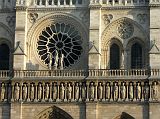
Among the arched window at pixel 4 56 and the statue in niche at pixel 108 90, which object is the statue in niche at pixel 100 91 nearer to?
the statue in niche at pixel 108 90

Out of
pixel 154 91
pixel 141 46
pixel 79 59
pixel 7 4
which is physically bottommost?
pixel 154 91

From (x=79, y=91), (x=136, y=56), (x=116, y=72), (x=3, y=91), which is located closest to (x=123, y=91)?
(x=116, y=72)

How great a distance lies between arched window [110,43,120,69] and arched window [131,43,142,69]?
88 centimetres

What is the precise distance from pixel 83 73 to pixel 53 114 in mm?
2899

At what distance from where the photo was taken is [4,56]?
130 ft

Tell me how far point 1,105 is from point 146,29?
31.1 ft

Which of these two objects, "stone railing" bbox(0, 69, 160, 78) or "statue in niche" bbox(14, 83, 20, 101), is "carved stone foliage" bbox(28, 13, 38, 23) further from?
"statue in niche" bbox(14, 83, 20, 101)

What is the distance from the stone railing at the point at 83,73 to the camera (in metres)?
37.1

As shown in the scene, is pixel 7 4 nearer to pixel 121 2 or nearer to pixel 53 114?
pixel 121 2

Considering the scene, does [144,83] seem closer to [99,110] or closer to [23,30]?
[99,110]

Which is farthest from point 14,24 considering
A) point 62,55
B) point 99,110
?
point 99,110

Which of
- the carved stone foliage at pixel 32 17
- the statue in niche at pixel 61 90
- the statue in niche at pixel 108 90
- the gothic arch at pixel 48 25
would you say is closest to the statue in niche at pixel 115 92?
the statue in niche at pixel 108 90

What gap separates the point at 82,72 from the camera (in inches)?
1483

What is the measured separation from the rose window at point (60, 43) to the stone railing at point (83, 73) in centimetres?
143
